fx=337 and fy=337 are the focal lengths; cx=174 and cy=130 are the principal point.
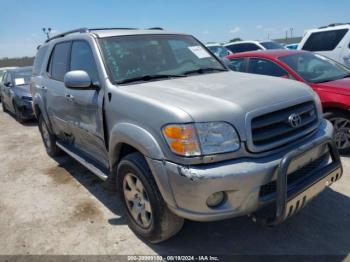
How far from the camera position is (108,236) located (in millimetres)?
3383

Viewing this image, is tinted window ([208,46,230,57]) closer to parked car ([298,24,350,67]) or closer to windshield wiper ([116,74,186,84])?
parked car ([298,24,350,67])

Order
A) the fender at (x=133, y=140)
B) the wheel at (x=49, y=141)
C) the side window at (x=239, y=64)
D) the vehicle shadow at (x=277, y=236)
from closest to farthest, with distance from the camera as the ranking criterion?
the fender at (x=133, y=140) < the vehicle shadow at (x=277, y=236) < the wheel at (x=49, y=141) < the side window at (x=239, y=64)

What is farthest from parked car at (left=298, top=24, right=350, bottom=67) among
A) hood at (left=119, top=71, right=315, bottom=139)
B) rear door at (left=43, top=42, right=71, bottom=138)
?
rear door at (left=43, top=42, right=71, bottom=138)

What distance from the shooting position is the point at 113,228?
3514 millimetres

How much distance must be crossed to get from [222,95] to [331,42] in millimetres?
7426

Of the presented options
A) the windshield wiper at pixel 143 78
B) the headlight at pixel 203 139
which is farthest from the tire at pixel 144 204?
the windshield wiper at pixel 143 78

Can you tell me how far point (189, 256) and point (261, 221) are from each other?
2.48ft

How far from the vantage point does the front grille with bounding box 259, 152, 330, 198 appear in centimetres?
260

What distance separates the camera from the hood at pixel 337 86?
467cm

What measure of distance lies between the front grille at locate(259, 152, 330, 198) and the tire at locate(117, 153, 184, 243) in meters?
0.79

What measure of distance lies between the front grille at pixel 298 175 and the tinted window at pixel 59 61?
10.1 feet

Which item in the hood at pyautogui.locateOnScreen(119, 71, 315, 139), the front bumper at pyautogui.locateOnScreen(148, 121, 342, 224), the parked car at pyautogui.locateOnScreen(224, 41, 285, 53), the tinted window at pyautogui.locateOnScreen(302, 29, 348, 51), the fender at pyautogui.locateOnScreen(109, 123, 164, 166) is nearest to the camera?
the front bumper at pyautogui.locateOnScreen(148, 121, 342, 224)

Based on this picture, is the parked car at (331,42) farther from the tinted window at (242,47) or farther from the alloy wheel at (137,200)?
the alloy wheel at (137,200)

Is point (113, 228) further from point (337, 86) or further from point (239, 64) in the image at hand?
point (239, 64)
